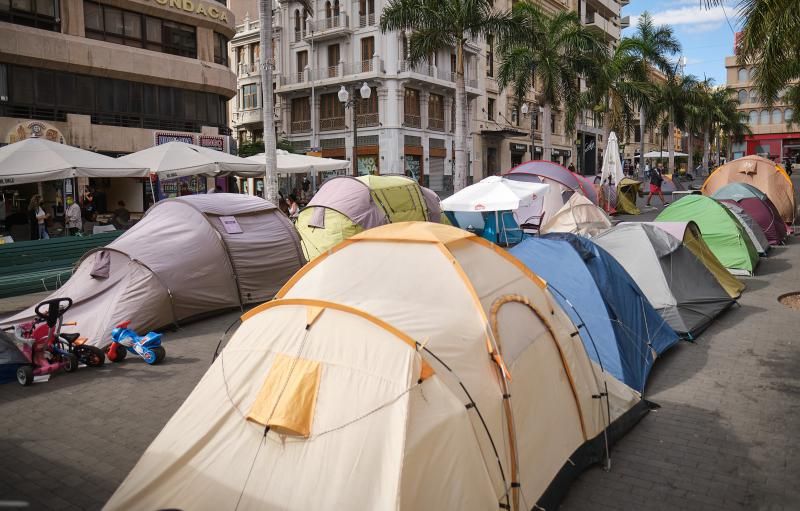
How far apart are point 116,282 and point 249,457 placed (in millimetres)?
6049

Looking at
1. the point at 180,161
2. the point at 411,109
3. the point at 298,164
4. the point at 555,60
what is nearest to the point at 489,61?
the point at 411,109

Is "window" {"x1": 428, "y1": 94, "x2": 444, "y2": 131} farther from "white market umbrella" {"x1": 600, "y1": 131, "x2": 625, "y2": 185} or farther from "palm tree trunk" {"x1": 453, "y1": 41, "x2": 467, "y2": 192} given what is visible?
"palm tree trunk" {"x1": 453, "y1": 41, "x2": 467, "y2": 192}

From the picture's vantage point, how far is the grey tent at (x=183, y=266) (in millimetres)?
8992

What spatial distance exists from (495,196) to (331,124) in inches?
1139

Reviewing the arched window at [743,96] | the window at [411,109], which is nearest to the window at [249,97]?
the window at [411,109]

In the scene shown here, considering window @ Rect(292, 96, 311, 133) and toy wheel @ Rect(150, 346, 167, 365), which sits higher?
window @ Rect(292, 96, 311, 133)

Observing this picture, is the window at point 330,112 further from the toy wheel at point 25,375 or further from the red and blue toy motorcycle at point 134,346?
the toy wheel at point 25,375

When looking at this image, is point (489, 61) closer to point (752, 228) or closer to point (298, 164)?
point (298, 164)

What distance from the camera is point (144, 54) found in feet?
85.8

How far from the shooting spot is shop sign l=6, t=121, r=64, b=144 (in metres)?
22.0

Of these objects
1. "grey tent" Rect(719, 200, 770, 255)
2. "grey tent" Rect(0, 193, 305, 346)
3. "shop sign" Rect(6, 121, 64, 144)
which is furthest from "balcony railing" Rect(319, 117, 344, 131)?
"grey tent" Rect(0, 193, 305, 346)

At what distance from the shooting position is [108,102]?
25453mm

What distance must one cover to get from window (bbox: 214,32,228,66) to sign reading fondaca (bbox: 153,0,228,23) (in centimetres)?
89

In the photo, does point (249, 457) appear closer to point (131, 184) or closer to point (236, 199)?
point (236, 199)
